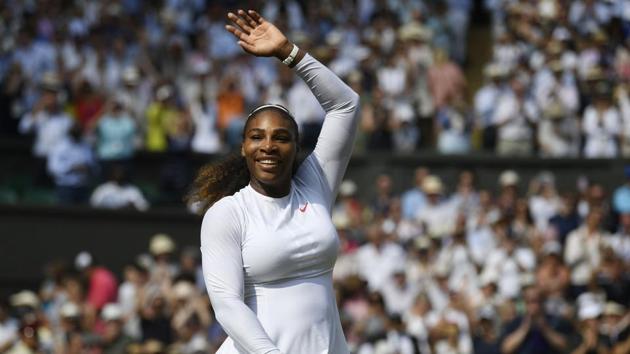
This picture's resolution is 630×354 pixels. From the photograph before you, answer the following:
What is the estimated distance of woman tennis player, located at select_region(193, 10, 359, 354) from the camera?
4.64 meters

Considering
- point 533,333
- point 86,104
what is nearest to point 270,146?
point 533,333

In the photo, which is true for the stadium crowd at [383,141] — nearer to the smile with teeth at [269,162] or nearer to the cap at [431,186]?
the cap at [431,186]

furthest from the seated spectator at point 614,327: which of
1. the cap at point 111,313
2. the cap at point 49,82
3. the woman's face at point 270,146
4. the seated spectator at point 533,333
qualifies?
the woman's face at point 270,146

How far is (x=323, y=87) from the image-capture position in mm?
4945

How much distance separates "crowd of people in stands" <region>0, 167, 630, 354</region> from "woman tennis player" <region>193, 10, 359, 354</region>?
718 centimetres

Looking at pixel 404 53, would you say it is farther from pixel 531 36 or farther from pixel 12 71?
pixel 12 71

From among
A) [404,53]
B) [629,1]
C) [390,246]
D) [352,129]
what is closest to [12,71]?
[404,53]

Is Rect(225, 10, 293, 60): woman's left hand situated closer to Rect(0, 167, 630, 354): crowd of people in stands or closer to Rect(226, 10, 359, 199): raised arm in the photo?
Rect(226, 10, 359, 199): raised arm

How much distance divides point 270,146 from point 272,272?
43 cm

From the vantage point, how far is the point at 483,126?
661 inches

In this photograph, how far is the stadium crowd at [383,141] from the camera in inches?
497

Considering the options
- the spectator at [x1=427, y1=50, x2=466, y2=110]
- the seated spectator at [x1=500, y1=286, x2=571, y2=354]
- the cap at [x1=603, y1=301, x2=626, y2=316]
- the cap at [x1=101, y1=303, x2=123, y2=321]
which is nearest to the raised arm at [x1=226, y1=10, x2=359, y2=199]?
the seated spectator at [x1=500, y1=286, x2=571, y2=354]

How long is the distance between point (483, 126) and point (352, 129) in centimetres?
1191

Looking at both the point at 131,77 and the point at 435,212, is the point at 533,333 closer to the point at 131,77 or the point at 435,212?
the point at 435,212
